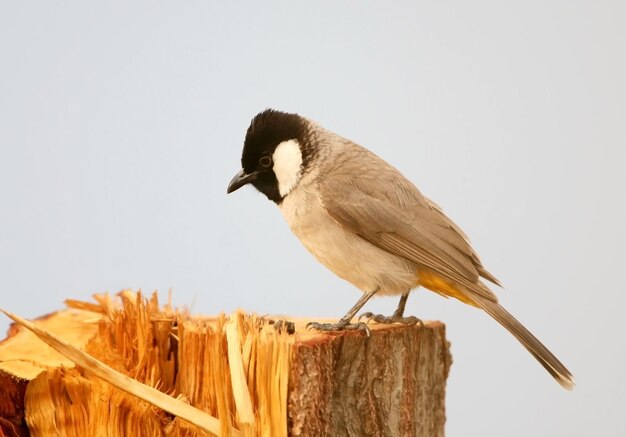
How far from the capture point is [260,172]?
182 inches

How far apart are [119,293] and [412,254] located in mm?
1658

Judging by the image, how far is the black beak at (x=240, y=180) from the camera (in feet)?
15.1

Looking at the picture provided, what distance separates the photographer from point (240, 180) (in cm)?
463

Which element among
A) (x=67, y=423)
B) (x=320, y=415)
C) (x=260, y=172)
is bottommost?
(x=67, y=423)

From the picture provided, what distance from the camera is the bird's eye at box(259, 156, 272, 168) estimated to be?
459 cm

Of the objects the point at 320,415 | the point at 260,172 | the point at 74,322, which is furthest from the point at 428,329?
the point at 74,322

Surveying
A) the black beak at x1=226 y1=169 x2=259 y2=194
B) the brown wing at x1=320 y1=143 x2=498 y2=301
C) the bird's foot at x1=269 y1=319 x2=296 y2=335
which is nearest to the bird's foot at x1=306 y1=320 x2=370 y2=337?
the bird's foot at x1=269 y1=319 x2=296 y2=335

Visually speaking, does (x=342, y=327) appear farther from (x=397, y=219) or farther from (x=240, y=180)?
(x=240, y=180)

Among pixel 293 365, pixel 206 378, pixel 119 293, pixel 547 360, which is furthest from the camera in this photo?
pixel 119 293

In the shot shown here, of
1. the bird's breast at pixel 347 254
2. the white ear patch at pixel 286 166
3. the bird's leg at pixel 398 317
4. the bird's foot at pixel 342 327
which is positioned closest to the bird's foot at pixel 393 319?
the bird's leg at pixel 398 317

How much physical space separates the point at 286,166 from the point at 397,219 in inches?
27.6

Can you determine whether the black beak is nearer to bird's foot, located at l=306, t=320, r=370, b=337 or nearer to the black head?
the black head

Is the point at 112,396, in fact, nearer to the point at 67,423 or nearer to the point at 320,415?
the point at 67,423

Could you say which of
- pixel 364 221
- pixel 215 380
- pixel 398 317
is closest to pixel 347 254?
pixel 364 221
